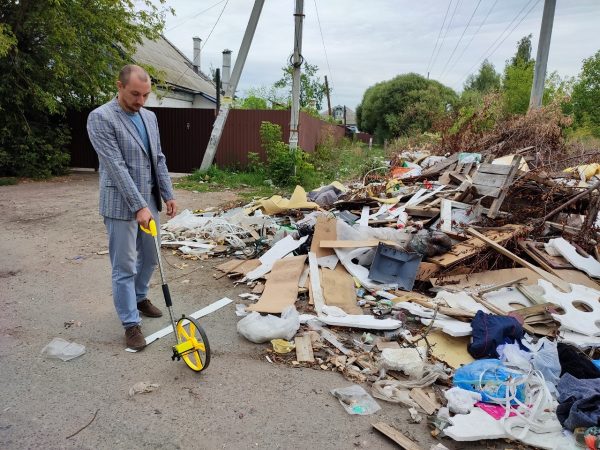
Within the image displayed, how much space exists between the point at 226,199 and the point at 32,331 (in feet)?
21.5

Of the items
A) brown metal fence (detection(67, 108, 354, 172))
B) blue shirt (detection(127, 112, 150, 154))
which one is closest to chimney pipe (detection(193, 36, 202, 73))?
brown metal fence (detection(67, 108, 354, 172))

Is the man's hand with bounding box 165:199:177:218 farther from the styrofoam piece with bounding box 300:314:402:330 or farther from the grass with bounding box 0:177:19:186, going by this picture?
the grass with bounding box 0:177:19:186

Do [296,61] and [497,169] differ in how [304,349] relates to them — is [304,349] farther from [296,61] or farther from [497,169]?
[296,61]

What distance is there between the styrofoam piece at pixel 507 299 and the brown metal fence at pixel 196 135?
429 inches

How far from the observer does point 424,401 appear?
269 centimetres

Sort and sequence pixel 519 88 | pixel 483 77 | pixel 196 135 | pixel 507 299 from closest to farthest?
1. pixel 507 299
2. pixel 196 135
3. pixel 519 88
4. pixel 483 77

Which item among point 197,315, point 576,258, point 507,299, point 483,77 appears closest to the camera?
point 197,315

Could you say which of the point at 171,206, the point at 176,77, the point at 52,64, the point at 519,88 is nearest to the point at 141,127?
the point at 171,206

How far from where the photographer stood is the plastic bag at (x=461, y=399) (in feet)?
8.41

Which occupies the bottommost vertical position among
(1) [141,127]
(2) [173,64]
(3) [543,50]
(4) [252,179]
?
(4) [252,179]

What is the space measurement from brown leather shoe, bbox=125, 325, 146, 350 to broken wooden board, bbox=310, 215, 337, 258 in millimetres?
2306

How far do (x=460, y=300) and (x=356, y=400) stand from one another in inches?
68.5

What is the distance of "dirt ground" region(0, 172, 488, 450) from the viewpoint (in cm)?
231

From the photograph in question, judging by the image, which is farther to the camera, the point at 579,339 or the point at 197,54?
the point at 197,54
